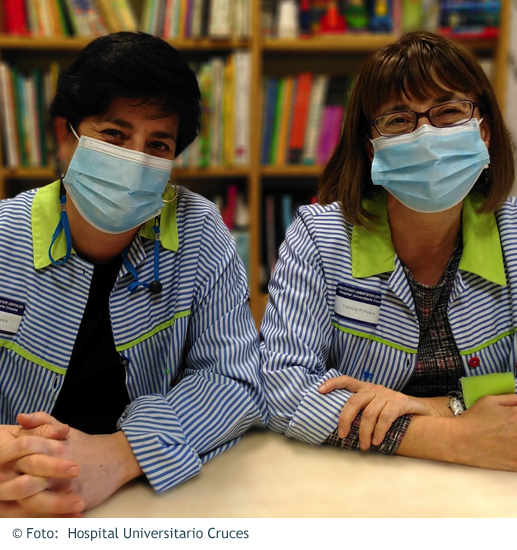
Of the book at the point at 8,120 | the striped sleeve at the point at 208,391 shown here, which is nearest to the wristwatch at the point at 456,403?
the striped sleeve at the point at 208,391

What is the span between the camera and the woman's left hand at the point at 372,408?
1.08 metres

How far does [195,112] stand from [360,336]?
2.03ft

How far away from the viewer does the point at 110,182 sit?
1.21m

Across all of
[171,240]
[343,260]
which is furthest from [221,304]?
[343,260]

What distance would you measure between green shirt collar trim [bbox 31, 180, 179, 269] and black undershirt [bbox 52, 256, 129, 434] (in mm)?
101

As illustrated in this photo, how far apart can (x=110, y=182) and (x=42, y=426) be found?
51 cm

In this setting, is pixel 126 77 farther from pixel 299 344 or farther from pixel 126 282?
pixel 299 344

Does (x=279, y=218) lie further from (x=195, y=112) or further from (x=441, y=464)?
(x=441, y=464)

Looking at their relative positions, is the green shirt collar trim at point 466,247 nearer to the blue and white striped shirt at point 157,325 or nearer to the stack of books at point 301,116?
the blue and white striped shirt at point 157,325

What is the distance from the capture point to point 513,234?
1.33 metres

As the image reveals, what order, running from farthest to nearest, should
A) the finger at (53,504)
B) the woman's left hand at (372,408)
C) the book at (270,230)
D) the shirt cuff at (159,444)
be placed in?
the book at (270,230)
the woman's left hand at (372,408)
the shirt cuff at (159,444)
the finger at (53,504)
